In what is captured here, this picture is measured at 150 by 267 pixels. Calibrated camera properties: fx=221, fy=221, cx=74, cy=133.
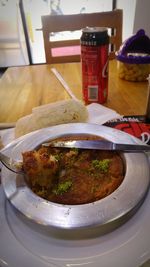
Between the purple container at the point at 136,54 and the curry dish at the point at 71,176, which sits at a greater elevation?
the purple container at the point at 136,54

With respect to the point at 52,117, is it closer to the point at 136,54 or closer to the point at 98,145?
the point at 98,145

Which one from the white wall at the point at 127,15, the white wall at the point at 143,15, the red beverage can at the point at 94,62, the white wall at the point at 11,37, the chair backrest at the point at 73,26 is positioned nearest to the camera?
the red beverage can at the point at 94,62

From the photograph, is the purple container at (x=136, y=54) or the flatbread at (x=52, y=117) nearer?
the flatbread at (x=52, y=117)

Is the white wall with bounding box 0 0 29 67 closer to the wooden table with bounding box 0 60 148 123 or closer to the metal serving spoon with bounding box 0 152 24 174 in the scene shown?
the wooden table with bounding box 0 60 148 123

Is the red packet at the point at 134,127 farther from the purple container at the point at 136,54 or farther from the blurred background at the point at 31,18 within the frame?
the blurred background at the point at 31,18

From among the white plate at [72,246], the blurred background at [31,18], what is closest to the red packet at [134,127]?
the white plate at [72,246]

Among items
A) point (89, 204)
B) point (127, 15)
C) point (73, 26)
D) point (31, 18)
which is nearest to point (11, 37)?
point (31, 18)
